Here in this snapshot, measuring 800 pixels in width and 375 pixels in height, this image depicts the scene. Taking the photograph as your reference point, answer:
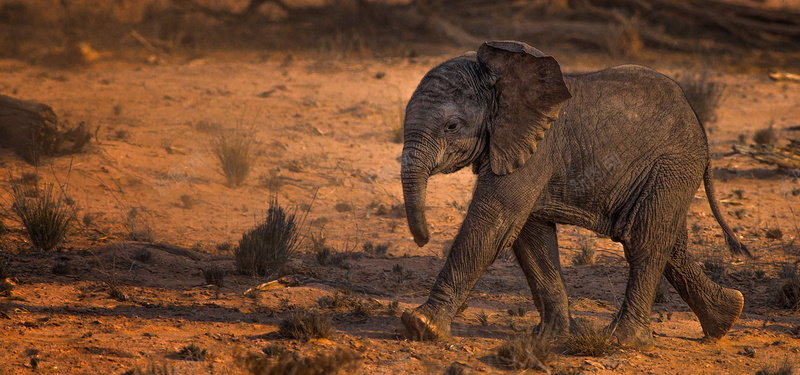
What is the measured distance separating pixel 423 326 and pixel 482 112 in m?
1.52

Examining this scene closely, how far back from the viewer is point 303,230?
8445mm

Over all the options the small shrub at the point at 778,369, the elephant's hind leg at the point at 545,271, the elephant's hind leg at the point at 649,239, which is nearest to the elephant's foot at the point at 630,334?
the elephant's hind leg at the point at 649,239

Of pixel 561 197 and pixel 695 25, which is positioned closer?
pixel 561 197

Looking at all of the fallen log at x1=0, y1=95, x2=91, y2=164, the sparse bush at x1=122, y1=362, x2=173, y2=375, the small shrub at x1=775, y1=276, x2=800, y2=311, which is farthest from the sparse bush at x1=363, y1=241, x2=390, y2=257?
the fallen log at x1=0, y1=95, x2=91, y2=164

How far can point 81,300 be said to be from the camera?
557cm

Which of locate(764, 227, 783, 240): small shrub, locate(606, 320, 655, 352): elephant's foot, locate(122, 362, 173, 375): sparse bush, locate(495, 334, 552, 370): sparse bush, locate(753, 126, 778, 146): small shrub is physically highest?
locate(753, 126, 778, 146): small shrub

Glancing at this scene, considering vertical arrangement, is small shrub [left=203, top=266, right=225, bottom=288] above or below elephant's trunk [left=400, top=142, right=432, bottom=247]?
below

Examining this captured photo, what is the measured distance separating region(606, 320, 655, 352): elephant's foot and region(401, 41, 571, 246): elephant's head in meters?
1.51

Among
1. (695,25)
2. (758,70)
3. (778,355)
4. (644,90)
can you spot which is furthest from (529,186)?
(695,25)

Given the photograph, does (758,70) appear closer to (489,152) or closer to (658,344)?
(658,344)

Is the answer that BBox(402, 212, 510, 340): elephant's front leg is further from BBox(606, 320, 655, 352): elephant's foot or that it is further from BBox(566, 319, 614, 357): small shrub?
BBox(606, 320, 655, 352): elephant's foot

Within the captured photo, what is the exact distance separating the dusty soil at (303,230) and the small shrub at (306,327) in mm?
117

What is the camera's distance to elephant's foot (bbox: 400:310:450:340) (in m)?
4.79

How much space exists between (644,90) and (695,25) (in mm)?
15703
